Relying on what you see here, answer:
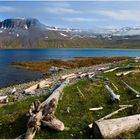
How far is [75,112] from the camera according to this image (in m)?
23.0

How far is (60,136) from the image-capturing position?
61.3 ft

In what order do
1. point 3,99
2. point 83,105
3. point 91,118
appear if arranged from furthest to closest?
point 3,99 → point 83,105 → point 91,118

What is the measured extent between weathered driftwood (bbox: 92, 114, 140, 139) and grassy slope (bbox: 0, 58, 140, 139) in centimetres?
37

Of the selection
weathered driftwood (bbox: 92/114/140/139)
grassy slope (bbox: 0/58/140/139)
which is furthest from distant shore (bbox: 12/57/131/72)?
weathered driftwood (bbox: 92/114/140/139)

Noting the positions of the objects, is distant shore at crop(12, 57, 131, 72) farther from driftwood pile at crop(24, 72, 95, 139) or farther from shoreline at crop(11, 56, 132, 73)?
driftwood pile at crop(24, 72, 95, 139)

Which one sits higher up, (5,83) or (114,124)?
(114,124)

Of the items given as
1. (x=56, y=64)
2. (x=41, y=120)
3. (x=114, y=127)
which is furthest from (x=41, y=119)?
(x=56, y=64)

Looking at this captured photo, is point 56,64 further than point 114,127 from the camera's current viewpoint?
Yes

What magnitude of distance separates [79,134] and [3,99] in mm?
13810

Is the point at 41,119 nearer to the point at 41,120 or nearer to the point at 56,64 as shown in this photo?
the point at 41,120

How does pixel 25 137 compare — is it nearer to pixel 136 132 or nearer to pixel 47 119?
pixel 47 119

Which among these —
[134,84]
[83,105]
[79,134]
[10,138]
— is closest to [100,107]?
[83,105]

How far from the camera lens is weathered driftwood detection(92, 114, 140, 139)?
17.8 metres

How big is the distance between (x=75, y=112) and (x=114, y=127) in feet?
17.2
